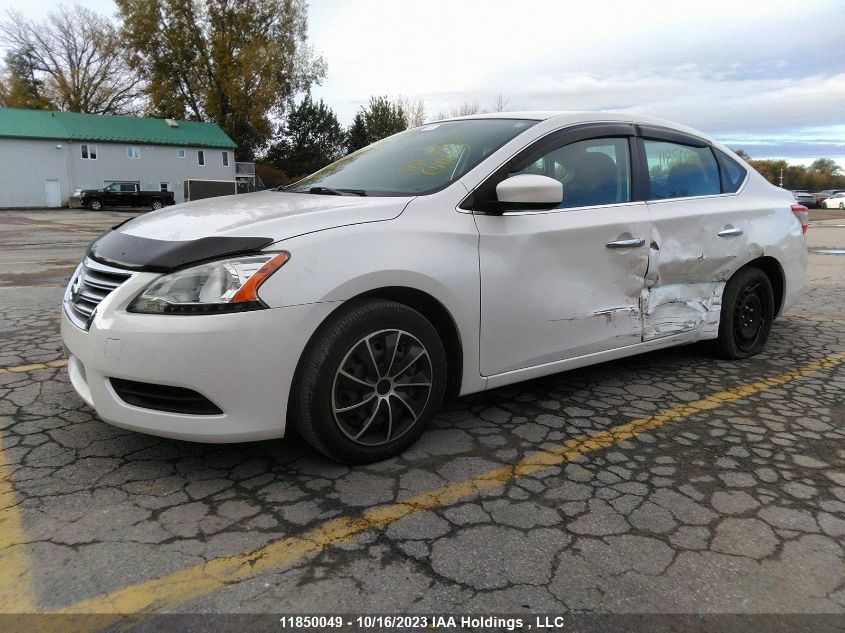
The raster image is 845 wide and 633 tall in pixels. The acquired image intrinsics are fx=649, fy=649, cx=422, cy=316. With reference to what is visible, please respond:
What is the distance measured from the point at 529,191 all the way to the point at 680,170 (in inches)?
65.5

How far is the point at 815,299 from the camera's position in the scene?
23.8ft

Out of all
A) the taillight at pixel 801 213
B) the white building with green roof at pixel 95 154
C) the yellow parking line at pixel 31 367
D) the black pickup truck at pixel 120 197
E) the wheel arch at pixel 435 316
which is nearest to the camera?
the wheel arch at pixel 435 316

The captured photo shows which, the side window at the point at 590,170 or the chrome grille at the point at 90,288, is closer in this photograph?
the chrome grille at the point at 90,288

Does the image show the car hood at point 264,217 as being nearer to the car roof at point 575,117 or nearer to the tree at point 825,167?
the car roof at point 575,117

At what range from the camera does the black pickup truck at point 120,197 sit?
119ft

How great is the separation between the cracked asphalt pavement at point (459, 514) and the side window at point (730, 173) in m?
1.44

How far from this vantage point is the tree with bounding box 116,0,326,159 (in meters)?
44.7

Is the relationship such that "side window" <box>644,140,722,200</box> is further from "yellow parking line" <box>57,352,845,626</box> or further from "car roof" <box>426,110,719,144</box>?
"yellow parking line" <box>57,352,845,626</box>

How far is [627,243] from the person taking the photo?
3586 millimetres

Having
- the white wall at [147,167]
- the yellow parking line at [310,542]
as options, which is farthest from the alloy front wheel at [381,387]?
the white wall at [147,167]

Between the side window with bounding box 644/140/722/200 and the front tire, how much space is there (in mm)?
1913

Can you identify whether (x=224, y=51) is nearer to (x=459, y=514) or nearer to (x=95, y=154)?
(x=95, y=154)

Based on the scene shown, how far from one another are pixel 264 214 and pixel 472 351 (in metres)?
1.12

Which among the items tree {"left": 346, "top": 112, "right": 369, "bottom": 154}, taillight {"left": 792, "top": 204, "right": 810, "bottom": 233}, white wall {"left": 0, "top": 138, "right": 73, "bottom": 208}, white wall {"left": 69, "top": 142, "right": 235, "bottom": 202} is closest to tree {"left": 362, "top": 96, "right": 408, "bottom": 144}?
tree {"left": 346, "top": 112, "right": 369, "bottom": 154}
